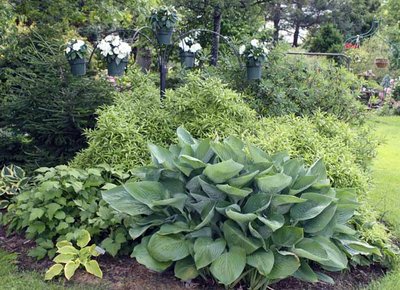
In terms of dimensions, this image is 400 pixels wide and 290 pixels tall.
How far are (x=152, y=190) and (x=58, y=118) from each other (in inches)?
74.1

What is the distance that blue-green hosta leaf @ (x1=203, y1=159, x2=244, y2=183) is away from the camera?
2217 millimetres

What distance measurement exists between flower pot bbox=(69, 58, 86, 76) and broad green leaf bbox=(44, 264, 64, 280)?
195cm

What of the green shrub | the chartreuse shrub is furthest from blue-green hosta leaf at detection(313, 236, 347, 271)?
the green shrub

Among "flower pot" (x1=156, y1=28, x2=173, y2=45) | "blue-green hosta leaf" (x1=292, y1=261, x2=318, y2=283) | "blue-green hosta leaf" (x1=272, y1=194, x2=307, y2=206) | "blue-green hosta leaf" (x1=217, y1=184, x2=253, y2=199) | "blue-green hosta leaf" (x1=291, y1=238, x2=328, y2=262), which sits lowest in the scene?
"blue-green hosta leaf" (x1=292, y1=261, x2=318, y2=283)

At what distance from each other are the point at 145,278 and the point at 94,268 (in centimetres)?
29

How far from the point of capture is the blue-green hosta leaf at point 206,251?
215 cm

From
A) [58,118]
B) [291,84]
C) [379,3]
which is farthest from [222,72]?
[379,3]

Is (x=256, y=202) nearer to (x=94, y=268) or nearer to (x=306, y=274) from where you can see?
(x=306, y=274)

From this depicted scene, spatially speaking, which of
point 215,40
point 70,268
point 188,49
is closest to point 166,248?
point 70,268

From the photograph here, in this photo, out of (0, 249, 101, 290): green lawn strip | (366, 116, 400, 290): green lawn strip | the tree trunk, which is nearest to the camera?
(0, 249, 101, 290): green lawn strip

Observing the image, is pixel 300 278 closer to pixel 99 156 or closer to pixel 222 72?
pixel 99 156

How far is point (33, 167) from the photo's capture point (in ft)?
12.9

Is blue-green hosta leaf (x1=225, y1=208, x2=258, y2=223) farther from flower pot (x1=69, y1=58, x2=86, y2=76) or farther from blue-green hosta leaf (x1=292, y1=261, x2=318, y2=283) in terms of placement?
flower pot (x1=69, y1=58, x2=86, y2=76)

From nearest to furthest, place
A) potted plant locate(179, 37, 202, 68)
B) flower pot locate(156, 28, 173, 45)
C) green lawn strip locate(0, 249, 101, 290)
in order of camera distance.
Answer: green lawn strip locate(0, 249, 101, 290)
flower pot locate(156, 28, 173, 45)
potted plant locate(179, 37, 202, 68)
